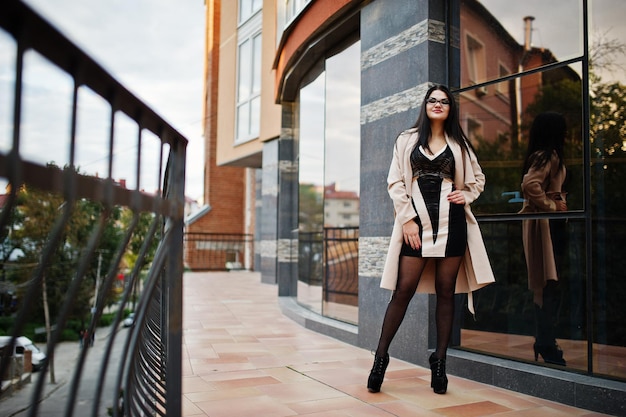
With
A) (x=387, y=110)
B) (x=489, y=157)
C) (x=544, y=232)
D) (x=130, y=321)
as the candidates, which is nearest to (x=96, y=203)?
(x=130, y=321)

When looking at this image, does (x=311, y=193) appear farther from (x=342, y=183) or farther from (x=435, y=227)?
(x=435, y=227)

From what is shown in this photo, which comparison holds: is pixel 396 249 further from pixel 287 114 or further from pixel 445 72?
pixel 287 114

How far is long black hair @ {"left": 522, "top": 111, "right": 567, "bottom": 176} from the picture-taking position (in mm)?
4059

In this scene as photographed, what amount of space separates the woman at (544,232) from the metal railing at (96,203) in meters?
2.82

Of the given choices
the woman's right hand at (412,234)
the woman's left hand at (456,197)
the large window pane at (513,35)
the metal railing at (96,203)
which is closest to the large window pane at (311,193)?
the large window pane at (513,35)

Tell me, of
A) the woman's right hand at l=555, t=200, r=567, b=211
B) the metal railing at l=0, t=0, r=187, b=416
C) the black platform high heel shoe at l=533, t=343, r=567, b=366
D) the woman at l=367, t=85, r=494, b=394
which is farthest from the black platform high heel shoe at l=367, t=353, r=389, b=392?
the metal railing at l=0, t=0, r=187, b=416

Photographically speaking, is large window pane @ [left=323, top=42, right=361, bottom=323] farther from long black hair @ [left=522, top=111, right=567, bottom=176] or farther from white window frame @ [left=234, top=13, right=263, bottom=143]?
white window frame @ [left=234, top=13, right=263, bottom=143]

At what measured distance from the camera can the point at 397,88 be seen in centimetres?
422

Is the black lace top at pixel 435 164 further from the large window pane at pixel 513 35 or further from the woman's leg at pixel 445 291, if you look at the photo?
the large window pane at pixel 513 35

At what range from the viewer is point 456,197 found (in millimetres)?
3133

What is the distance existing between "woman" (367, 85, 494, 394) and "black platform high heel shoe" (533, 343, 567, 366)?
74 centimetres

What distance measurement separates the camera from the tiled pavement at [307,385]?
2803 millimetres

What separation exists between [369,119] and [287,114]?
4792 millimetres

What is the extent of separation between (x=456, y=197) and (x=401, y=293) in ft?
2.06
